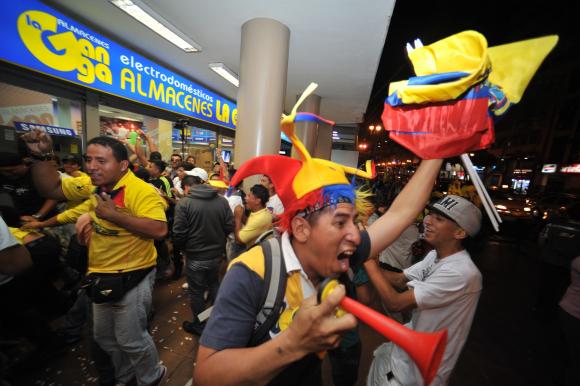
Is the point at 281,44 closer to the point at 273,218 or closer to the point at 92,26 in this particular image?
the point at 273,218

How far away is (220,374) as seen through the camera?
93cm

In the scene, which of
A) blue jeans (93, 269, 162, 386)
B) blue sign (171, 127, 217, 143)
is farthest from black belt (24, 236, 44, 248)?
blue sign (171, 127, 217, 143)

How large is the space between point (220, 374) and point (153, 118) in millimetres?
7752

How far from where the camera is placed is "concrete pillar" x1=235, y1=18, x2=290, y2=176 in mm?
4480

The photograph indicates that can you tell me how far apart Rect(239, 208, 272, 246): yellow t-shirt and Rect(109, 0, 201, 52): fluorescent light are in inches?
161

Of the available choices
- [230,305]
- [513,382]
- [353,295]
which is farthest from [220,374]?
[513,382]

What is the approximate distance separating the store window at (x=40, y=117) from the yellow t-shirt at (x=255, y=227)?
3873mm

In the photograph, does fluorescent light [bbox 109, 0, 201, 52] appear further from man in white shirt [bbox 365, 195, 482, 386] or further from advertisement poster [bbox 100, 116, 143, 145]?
man in white shirt [bbox 365, 195, 482, 386]

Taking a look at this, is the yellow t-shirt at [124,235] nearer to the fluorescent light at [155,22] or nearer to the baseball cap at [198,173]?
the baseball cap at [198,173]

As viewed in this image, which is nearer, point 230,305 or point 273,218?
point 230,305

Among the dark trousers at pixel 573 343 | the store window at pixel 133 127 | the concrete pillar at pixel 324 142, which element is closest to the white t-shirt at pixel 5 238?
the store window at pixel 133 127

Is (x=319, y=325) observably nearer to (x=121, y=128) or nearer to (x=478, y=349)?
(x=478, y=349)

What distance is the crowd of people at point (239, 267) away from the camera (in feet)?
3.42

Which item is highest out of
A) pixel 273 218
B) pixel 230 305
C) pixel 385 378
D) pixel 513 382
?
pixel 230 305
